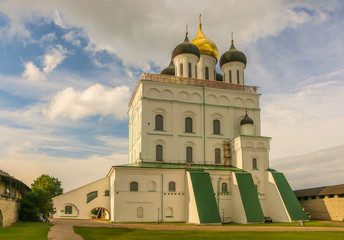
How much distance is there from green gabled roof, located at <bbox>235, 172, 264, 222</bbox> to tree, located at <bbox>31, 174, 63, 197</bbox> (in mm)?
31892

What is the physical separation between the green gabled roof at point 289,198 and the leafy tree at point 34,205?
21781 mm

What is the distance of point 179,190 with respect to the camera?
103 ft

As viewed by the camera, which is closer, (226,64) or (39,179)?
(226,64)

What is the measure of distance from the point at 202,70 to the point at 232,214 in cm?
1792

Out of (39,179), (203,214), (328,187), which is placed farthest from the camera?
(39,179)

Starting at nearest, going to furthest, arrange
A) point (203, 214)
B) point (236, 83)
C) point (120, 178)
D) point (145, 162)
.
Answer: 1. point (203, 214)
2. point (120, 178)
3. point (145, 162)
4. point (236, 83)

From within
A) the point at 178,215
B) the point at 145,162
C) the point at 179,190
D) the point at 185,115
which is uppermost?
the point at 185,115

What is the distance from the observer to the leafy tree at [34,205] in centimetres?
3106

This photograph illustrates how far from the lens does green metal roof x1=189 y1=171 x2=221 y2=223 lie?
92.4 feet

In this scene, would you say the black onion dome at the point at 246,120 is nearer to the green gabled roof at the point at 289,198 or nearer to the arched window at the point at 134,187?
the green gabled roof at the point at 289,198

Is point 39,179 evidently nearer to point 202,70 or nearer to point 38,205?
point 38,205

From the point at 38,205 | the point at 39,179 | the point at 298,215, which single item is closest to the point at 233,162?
the point at 298,215

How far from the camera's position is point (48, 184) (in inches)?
2114

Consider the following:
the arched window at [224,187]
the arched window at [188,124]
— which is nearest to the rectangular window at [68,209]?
the arched window at [188,124]
